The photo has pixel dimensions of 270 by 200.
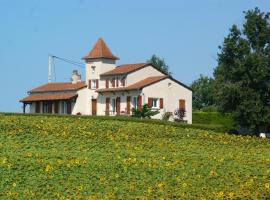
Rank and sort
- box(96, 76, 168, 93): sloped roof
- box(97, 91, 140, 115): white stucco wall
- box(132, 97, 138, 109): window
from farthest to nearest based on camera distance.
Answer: box(97, 91, 140, 115): white stucco wall < box(132, 97, 138, 109): window < box(96, 76, 168, 93): sloped roof

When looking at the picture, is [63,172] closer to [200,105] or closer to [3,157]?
[3,157]

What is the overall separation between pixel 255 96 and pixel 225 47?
4080mm

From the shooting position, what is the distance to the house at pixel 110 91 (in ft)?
214

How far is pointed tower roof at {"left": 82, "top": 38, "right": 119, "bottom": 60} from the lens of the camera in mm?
71750

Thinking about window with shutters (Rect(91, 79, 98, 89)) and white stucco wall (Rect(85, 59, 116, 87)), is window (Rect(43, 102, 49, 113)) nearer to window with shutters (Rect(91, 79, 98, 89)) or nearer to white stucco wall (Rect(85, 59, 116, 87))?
white stucco wall (Rect(85, 59, 116, 87))

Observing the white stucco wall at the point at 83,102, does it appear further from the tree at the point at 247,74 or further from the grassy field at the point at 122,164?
the grassy field at the point at 122,164

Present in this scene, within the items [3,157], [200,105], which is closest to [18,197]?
[3,157]

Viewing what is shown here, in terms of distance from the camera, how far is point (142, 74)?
6844 centimetres

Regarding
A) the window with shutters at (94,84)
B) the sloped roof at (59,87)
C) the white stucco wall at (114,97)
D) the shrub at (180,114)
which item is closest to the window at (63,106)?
the sloped roof at (59,87)

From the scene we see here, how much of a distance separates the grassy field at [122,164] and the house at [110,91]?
33099 millimetres

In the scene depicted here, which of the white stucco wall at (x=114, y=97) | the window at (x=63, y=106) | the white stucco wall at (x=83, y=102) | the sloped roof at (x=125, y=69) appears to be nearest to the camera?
the white stucco wall at (x=114, y=97)

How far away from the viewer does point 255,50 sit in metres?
49.8

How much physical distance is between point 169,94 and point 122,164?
44.8 m

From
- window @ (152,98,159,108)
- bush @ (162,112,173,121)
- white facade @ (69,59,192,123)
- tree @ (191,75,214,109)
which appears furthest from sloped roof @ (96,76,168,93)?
tree @ (191,75,214,109)
